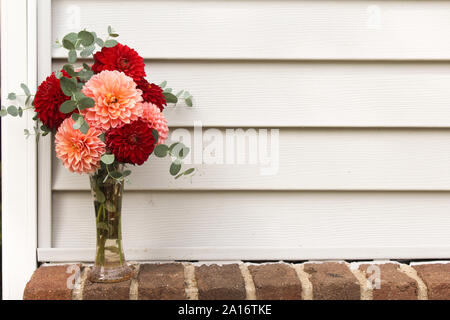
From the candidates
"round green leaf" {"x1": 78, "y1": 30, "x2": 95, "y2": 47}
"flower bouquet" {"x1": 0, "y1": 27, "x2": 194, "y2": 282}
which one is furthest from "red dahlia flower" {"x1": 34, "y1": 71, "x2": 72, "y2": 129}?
"round green leaf" {"x1": 78, "y1": 30, "x2": 95, "y2": 47}

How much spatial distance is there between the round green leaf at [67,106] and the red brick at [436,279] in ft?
2.96

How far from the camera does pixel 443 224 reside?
1.34 meters

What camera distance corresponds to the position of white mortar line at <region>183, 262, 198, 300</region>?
3.69 feet

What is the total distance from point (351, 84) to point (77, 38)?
697 millimetres

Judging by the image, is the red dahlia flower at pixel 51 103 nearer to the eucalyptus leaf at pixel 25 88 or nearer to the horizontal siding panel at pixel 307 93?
the eucalyptus leaf at pixel 25 88

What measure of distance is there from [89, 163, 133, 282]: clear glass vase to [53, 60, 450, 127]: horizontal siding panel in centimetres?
30

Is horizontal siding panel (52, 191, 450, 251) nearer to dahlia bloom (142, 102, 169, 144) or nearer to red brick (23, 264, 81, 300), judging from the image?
red brick (23, 264, 81, 300)

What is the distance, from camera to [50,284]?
3.74ft

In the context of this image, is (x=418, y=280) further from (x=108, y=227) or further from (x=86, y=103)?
(x=86, y=103)

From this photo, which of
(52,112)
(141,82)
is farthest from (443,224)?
(52,112)

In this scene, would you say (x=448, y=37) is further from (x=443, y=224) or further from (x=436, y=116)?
(x=443, y=224)

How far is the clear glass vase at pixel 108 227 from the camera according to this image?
→ 112 cm

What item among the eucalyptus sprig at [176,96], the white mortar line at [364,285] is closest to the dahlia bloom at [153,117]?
the eucalyptus sprig at [176,96]
